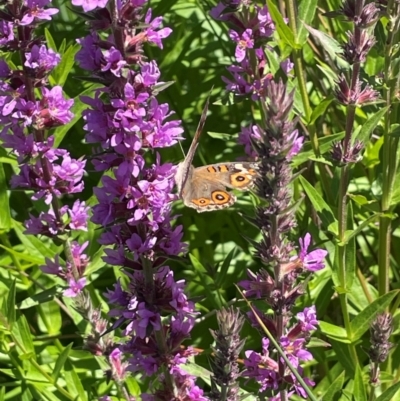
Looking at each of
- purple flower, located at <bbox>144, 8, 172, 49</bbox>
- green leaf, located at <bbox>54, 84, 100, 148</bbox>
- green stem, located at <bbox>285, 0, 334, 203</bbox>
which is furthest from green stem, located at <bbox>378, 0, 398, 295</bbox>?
green leaf, located at <bbox>54, 84, 100, 148</bbox>

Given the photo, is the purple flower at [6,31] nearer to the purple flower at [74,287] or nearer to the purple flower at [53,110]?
the purple flower at [53,110]

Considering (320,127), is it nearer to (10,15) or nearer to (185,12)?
(185,12)

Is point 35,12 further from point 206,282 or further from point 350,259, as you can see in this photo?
point 350,259

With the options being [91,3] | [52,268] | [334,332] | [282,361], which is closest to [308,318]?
[282,361]

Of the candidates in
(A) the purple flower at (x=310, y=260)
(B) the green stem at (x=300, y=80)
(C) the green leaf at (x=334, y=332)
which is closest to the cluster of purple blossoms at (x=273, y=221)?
(A) the purple flower at (x=310, y=260)

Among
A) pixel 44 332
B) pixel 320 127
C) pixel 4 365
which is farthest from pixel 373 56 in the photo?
pixel 4 365

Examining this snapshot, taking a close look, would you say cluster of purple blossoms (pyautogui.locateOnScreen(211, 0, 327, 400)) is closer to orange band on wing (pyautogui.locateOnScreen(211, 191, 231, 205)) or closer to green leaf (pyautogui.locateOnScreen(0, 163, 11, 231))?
orange band on wing (pyautogui.locateOnScreen(211, 191, 231, 205))

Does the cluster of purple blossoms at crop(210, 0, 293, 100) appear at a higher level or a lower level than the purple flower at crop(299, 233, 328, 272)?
higher
